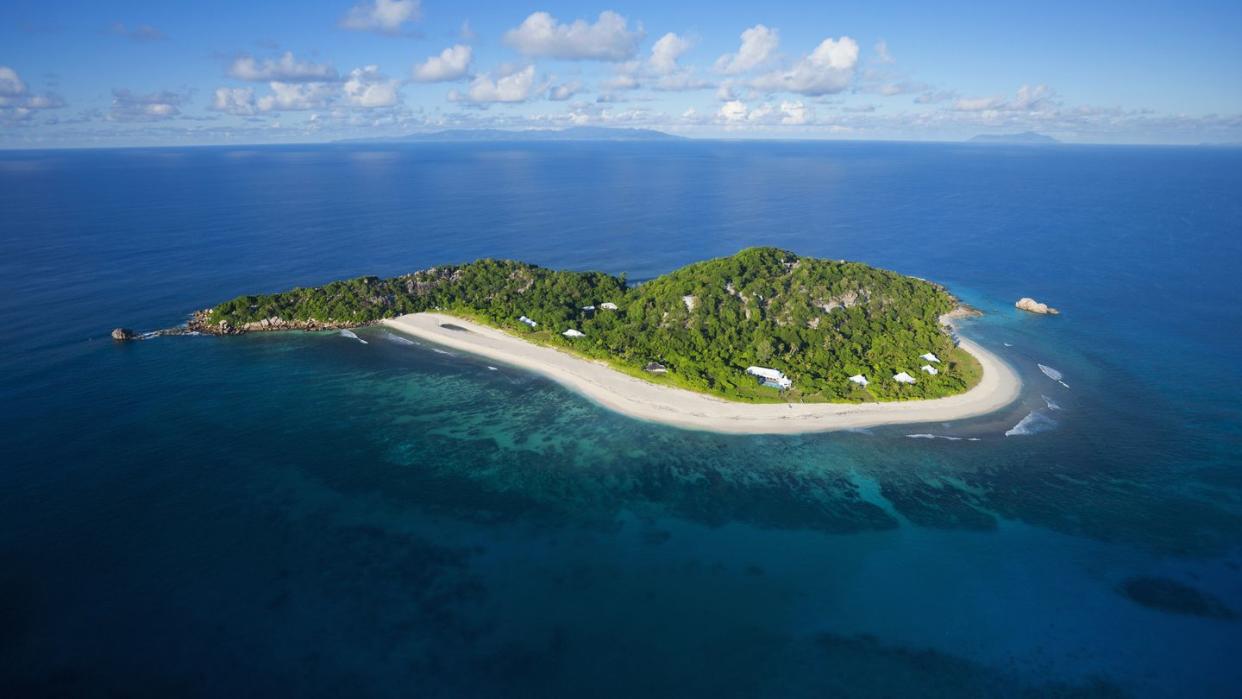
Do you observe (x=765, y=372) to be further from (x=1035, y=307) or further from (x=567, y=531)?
(x=1035, y=307)

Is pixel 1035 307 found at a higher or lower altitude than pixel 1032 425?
higher

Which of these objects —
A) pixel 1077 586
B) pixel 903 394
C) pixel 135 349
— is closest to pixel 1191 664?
pixel 1077 586

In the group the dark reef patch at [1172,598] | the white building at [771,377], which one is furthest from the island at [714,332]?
the dark reef patch at [1172,598]

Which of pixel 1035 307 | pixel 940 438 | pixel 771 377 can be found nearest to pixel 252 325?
pixel 771 377

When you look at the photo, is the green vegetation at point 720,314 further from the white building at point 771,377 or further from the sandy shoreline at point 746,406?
the sandy shoreline at point 746,406

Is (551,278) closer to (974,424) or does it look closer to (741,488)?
(741,488)

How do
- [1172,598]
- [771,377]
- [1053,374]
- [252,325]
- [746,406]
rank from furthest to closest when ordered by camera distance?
[252,325] < [1053,374] < [771,377] < [746,406] < [1172,598]

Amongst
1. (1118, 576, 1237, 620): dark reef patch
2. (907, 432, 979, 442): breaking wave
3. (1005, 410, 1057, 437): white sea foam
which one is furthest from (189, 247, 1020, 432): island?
(1118, 576, 1237, 620): dark reef patch
